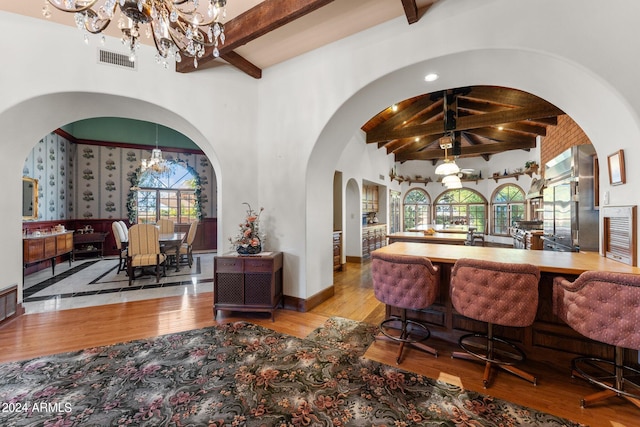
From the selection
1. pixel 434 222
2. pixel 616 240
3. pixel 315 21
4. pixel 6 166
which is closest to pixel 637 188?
pixel 616 240

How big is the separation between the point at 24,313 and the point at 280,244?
3398 millimetres

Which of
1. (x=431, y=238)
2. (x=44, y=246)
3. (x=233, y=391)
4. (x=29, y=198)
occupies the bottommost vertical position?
(x=233, y=391)

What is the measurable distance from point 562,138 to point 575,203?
2.61 metres

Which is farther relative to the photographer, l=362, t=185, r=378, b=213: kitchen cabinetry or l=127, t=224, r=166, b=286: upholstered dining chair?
l=362, t=185, r=378, b=213: kitchen cabinetry

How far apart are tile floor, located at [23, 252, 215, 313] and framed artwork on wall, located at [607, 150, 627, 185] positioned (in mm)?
5231

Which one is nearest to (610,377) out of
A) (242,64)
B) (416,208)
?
(242,64)

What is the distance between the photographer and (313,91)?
342 centimetres

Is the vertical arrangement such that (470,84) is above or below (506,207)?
above

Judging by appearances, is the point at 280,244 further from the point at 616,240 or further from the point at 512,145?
the point at 512,145

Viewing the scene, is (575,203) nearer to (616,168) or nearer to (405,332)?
(616,168)

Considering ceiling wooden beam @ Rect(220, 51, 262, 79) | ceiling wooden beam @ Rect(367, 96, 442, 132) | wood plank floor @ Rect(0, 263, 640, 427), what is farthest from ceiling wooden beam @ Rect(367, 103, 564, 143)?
wood plank floor @ Rect(0, 263, 640, 427)

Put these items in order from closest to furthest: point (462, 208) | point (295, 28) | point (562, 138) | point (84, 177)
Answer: point (295, 28), point (562, 138), point (84, 177), point (462, 208)

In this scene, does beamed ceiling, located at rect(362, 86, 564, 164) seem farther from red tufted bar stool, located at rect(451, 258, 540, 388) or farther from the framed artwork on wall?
red tufted bar stool, located at rect(451, 258, 540, 388)

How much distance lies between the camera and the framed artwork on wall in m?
2.08
